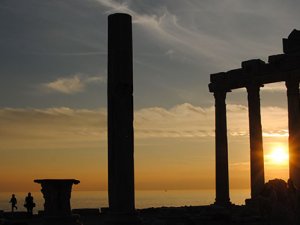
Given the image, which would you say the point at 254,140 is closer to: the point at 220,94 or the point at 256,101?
the point at 256,101

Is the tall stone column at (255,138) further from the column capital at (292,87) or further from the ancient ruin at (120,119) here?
the ancient ruin at (120,119)

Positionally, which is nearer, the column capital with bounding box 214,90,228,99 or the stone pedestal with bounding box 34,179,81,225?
the stone pedestal with bounding box 34,179,81,225

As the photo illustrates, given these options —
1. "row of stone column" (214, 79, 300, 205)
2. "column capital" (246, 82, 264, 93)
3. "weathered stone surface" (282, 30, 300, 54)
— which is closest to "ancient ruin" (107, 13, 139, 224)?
"weathered stone surface" (282, 30, 300, 54)

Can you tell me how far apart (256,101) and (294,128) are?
17.0ft

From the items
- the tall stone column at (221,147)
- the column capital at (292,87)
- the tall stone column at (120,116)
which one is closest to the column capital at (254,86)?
the tall stone column at (221,147)

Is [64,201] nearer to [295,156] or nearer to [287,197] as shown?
[287,197]

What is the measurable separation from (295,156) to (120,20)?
27.8 metres

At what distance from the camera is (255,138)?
53344 mm

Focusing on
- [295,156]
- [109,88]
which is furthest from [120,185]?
[295,156]

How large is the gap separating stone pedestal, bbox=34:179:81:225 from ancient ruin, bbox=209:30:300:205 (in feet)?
89.8

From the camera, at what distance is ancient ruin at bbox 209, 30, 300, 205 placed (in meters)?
49.4

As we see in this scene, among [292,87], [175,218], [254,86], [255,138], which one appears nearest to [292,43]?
[292,87]

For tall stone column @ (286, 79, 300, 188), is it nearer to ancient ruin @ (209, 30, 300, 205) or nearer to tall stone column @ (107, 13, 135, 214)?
→ ancient ruin @ (209, 30, 300, 205)

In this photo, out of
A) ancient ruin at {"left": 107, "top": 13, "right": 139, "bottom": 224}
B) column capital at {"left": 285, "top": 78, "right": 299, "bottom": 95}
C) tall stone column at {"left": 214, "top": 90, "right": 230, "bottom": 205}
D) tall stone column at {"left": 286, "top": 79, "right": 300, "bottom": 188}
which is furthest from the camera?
tall stone column at {"left": 214, "top": 90, "right": 230, "bottom": 205}
